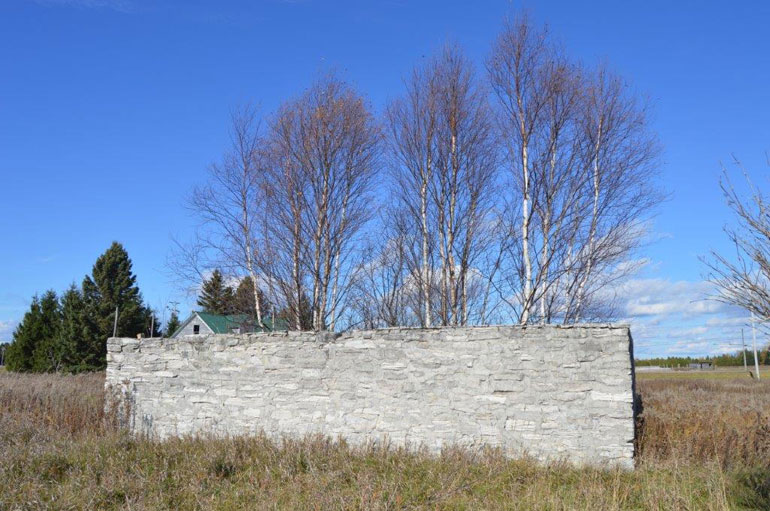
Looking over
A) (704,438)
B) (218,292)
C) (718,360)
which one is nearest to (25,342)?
(218,292)

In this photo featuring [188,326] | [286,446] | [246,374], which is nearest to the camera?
[286,446]

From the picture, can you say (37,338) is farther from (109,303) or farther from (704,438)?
(704,438)

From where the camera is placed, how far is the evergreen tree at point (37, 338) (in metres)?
36.2

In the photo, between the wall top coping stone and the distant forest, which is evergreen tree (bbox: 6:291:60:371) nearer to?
the wall top coping stone

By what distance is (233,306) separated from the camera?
16969 mm

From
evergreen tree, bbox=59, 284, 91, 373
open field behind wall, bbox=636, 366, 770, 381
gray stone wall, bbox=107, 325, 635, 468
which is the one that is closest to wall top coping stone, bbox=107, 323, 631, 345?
gray stone wall, bbox=107, 325, 635, 468

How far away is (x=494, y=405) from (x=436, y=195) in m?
7.39

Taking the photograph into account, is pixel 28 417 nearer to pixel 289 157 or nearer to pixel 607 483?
pixel 289 157

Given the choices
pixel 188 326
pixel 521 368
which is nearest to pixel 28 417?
pixel 521 368

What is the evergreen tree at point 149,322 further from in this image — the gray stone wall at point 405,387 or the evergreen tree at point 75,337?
the gray stone wall at point 405,387

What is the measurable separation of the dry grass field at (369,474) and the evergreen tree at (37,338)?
1165 inches

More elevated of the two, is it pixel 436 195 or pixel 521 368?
pixel 436 195

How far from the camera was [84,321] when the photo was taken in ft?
120

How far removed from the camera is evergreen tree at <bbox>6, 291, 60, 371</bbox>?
119 ft
